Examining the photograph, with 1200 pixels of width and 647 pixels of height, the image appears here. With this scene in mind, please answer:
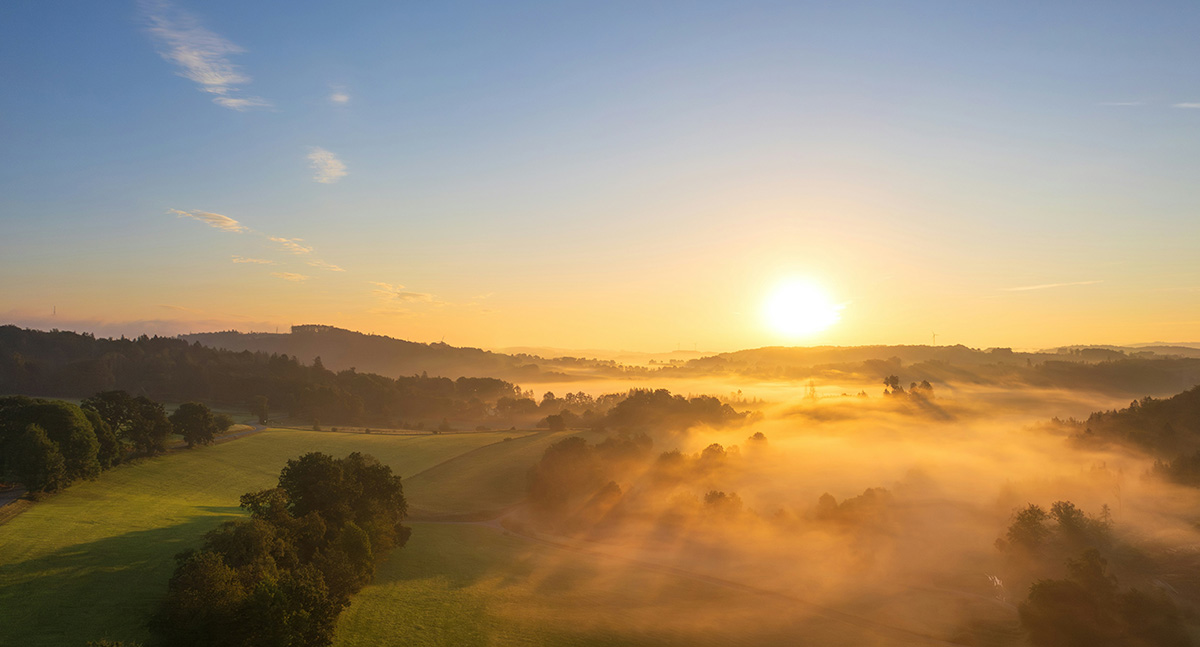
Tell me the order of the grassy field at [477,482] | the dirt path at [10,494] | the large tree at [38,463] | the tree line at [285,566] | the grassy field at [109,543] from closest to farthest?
the tree line at [285,566] < the grassy field at [109,543] < the dirt path at [10,494] < the large tree at [38,463] < the grassy field at [477,482]

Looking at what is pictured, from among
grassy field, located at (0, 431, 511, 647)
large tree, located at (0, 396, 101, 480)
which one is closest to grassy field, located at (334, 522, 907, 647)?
grassy field, located at (0, 431, 511, 647)

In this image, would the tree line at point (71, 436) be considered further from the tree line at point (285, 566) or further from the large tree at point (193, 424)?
the tree line at point (285, 566)

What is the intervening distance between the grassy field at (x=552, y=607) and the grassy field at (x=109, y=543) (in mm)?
15435

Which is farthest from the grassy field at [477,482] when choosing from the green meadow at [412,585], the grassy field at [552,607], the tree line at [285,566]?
the tree line at [285,566]

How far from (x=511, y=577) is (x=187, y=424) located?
70.6 meters

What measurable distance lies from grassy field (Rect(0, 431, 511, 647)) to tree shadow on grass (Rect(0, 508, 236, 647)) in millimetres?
57

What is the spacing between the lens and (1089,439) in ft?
476

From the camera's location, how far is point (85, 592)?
40719 mm

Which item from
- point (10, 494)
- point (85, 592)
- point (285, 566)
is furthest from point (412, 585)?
point (10, 494)

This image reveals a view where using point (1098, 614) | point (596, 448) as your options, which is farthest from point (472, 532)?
point (1098, 614)

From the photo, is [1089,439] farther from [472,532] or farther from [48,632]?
[48,632]

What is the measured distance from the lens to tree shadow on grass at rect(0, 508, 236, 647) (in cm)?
3622

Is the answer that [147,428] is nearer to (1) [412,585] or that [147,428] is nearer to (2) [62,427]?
(2) [62,427]

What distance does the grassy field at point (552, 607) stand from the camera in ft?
156
